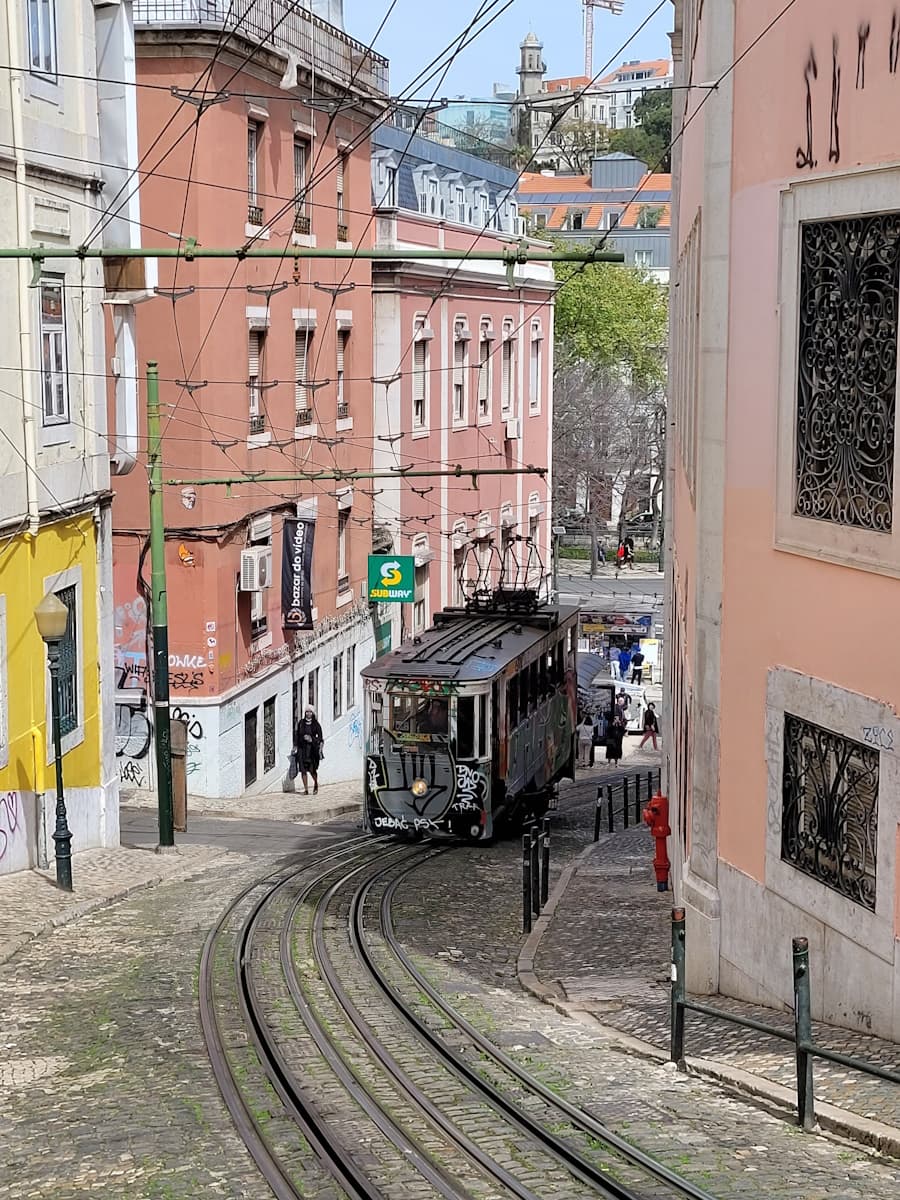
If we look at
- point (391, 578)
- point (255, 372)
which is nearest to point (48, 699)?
point (255, 372)

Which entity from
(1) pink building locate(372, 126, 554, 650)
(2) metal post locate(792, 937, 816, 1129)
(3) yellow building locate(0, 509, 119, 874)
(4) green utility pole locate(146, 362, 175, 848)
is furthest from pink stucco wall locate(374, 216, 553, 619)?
(2) metal post locate(792, 937, 816, 1129)

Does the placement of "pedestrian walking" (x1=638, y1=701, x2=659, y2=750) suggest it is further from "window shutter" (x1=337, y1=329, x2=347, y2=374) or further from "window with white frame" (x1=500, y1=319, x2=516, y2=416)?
"window shutter" (x1=337, y1=329, x2=347, y2=374)

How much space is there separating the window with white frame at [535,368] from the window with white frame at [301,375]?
1540 centimetres

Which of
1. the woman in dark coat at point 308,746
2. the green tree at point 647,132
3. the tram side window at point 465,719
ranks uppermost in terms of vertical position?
the green tree at point 647,132

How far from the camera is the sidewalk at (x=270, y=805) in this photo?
2886cm

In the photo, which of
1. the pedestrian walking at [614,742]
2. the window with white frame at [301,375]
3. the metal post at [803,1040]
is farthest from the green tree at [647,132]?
the metal post at [803,1040]

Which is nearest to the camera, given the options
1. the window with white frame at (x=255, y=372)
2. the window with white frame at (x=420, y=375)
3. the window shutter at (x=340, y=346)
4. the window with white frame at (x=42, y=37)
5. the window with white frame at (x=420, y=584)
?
the window with white frame at (x=42, y=37)

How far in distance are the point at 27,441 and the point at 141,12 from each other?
1206 centimetres

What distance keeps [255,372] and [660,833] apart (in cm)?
1616

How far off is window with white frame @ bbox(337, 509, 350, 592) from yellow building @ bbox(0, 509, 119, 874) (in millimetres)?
13906

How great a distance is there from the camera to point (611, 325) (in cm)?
7688

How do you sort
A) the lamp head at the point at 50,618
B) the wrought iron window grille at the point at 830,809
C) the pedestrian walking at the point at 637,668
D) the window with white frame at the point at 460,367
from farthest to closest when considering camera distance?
the pedestrian walking at the point at 637,668, the window with white frame at the point at 460,367, the lamp head at the point at 50,618, the wrought iron window grille at the point at 830,809

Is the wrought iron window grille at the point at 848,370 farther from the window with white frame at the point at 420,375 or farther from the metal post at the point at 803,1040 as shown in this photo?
the window with white frame at the point at 420,375

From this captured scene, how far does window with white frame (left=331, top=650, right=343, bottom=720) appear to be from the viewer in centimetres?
3658
